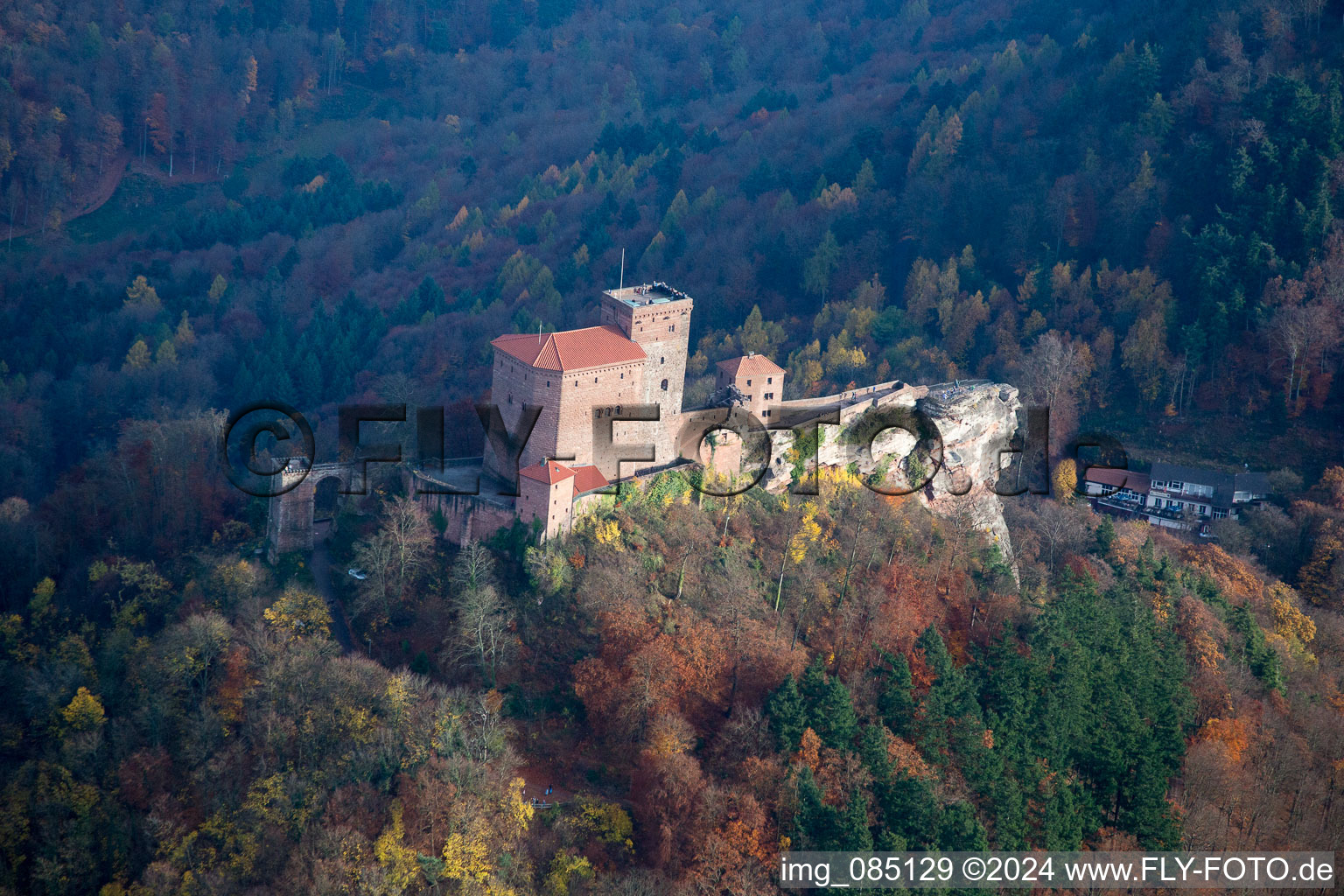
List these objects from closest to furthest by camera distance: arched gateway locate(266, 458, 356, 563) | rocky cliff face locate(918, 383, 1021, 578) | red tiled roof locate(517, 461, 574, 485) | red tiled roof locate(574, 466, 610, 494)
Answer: red tiled roof locate(517, 461, 574, 485) → red tiled roof locate(574, 466, 610, 494) → arched gateway locate(266, 458, 356, 563) → rocky cliff face locate(918, 383, 1021, 578)

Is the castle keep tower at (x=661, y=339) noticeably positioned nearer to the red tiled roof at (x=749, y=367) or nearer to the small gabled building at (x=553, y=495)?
the red tiled roof at (x=749, y=367)

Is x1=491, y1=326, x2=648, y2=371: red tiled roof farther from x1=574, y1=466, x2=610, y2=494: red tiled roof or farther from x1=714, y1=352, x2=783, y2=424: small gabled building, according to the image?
x1=714, y1=352, x2=783, y2=424: small gabled building

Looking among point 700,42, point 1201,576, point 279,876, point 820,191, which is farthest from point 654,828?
point 700,42

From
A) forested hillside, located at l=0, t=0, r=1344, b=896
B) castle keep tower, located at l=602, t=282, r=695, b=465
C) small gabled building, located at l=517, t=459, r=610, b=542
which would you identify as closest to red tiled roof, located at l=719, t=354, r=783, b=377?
castle keep tower, located at l=602, t=282, r=695, b=465

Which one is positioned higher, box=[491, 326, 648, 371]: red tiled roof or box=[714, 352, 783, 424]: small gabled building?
box=[491, 326, 648, 371]: red tiled roof

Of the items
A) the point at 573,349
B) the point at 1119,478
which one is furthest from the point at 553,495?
the point at 1119,478

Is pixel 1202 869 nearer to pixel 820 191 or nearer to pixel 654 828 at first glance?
pixel 654 828

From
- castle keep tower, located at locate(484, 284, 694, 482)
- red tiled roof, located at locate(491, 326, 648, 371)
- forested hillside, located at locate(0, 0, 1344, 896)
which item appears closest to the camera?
forested hillside, located at locate(0, 0, 1344, 896)

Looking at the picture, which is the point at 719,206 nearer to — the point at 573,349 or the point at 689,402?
the point at 689,402
